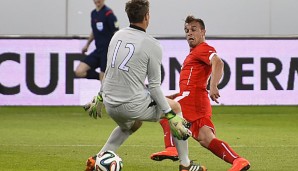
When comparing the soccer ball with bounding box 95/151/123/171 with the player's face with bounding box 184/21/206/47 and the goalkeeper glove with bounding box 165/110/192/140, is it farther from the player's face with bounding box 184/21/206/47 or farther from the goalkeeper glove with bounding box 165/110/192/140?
the player's face with bounding box 184/21/206/47

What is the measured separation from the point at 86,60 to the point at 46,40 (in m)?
2.07

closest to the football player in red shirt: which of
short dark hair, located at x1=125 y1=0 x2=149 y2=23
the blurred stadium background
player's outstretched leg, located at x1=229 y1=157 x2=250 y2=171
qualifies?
player's outstretched leg, located at x1=229 y1=157 x2=250 y2=171

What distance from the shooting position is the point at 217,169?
11.3m

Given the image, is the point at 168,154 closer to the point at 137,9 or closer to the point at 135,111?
the point at 135,111

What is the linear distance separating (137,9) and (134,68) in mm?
557

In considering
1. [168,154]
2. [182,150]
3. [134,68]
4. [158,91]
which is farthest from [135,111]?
[168,154]

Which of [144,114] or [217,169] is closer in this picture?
[144,114]

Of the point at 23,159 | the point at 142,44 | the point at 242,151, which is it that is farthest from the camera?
the point at 242,151

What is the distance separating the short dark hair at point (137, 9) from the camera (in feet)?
31.6

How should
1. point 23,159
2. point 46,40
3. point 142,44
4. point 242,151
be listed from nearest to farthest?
point 142,44, point 23,159, point 242,151, point 46,40

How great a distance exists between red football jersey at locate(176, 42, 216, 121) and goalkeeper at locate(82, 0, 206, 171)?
119 centimetres

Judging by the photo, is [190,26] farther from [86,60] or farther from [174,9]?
[174,9]

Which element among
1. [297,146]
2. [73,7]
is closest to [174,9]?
[73,7]

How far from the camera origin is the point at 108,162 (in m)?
9.69
